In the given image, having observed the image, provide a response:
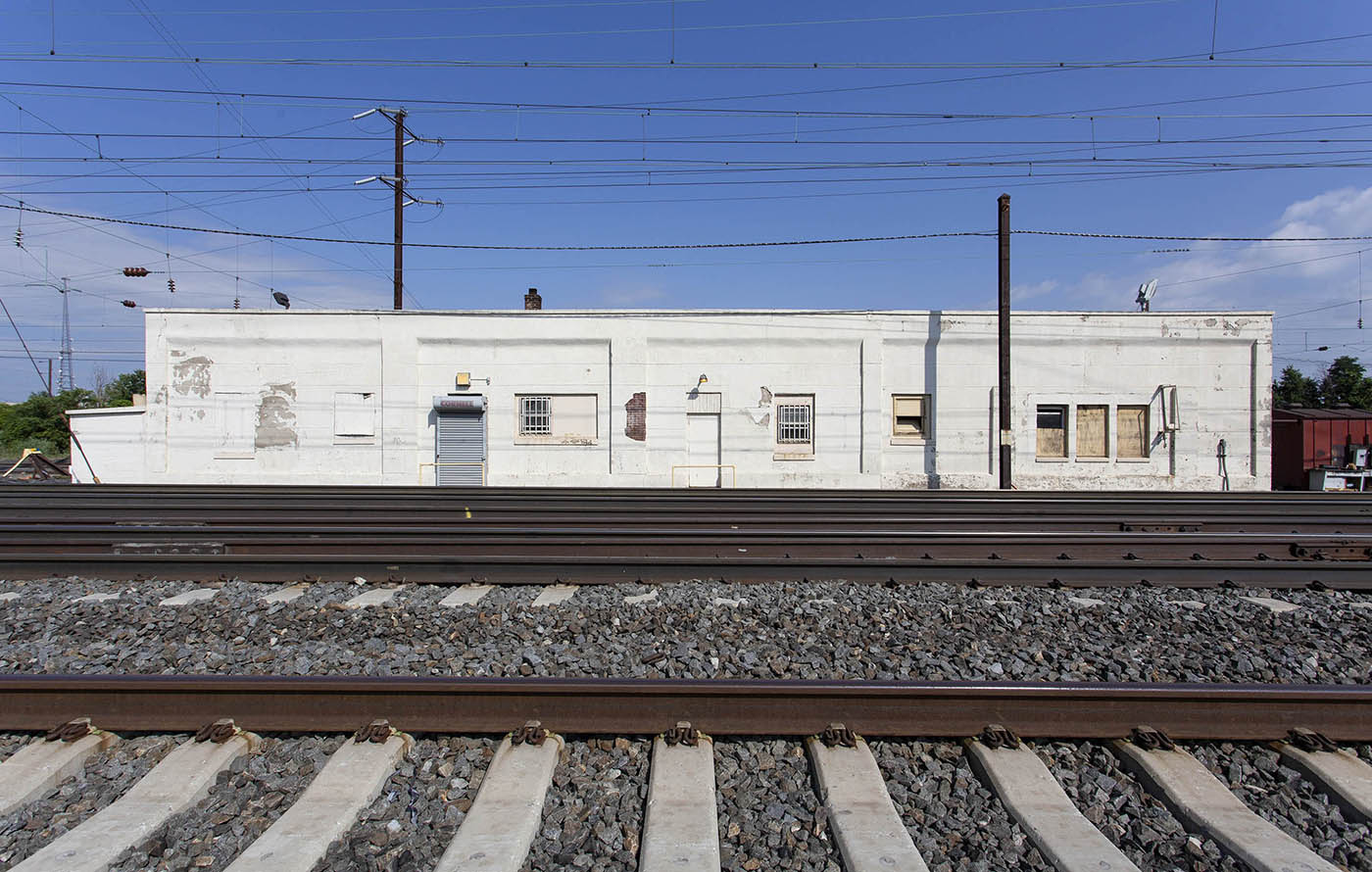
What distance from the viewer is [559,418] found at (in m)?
22.7

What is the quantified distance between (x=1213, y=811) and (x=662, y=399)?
785 inches

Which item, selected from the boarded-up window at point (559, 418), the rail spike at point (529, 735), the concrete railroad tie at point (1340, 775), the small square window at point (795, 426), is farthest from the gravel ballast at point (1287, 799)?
the boarded-up window at point (559, 418)

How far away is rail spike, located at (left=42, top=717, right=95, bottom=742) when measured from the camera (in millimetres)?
3729

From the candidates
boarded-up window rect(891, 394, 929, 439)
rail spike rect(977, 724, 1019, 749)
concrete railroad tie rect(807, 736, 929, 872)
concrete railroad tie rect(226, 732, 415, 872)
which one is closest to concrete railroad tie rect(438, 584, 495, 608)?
concrete railroad tie rect(226, 732, 415, 872)

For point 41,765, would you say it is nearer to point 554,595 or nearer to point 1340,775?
point 554,595

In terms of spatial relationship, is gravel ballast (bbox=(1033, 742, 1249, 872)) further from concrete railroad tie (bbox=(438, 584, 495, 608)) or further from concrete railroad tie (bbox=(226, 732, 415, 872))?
concrete railroad tie (bbox=(438, 584, 495, 608))

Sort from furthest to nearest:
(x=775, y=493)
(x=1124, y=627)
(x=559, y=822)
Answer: (x=775, y=493) → (x=1124, y=627) → (x=559, y=822)

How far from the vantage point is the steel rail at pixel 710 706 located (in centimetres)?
384

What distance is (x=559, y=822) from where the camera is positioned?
307 cm

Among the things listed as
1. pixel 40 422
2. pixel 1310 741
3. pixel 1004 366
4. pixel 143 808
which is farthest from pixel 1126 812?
pixel 40 422

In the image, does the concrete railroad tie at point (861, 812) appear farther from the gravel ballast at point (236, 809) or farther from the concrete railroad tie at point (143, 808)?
the concrete railroad tie at point (143, 808)

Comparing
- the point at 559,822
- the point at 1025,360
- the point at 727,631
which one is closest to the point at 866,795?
the point at 559,822

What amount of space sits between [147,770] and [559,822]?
2071 millimetres

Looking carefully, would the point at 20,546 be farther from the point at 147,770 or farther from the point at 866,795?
the point at 866,795
